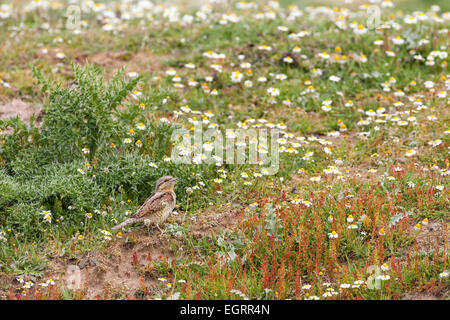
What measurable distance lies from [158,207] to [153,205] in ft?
0.19

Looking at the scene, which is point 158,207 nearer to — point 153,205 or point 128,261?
point 153,205

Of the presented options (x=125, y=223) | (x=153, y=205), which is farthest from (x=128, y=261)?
(x=153, y=205)

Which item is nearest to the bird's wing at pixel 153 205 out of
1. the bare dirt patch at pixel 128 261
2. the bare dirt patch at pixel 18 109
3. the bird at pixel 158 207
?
the bird at pixel 158 207

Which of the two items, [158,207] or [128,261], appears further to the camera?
[158,207]

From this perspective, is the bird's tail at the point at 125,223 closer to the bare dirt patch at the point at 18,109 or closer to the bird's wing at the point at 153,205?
the bird's wing at the point at 153,205

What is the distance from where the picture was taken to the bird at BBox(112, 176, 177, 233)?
6.45 m

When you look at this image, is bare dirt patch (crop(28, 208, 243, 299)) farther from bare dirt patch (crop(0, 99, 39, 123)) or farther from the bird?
bare dirt patch (crop(0, 99, 39, 123))

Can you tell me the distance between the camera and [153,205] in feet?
21.1

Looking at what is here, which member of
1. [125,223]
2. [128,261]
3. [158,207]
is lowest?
[128,261]

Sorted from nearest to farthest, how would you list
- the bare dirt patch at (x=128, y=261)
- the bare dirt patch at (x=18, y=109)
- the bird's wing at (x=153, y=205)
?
1. the bare dirt patch at (x=128, y=261)
2. the bird's wing at (x=153, y=205)
3. the bare dirt patch at (x=18, y=109)

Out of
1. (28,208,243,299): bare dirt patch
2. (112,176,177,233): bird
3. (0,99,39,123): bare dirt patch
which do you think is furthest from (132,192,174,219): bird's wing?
(0,99,39,123): bare dirt patch

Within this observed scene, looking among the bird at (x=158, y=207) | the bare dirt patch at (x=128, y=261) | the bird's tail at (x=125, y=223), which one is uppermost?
the bird at (x=158, y=207)

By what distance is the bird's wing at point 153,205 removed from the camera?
644 cm
